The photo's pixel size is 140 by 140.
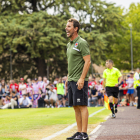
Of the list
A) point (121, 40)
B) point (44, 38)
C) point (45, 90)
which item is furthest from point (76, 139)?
point (121, 40)

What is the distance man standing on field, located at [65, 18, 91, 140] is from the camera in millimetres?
5859

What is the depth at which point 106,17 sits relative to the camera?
2956cm

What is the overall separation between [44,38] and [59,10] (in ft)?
14.5

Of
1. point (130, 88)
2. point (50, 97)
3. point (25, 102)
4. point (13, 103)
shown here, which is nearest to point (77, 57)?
point (13, 103)

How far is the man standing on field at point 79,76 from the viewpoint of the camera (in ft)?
19.2

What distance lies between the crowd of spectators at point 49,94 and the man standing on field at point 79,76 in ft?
50.6

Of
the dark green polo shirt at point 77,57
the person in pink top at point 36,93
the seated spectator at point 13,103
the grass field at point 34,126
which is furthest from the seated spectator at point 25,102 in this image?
the dark green polo shirt at point 77,57

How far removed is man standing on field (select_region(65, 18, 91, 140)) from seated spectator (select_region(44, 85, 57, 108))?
15.6 m

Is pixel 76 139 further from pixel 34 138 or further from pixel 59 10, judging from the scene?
pixel 59 10

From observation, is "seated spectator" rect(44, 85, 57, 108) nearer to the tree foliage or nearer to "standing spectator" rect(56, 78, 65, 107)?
"standing spectator" rect(56, 78, 65, 107)

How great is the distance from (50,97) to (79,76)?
Answer: 15965mm

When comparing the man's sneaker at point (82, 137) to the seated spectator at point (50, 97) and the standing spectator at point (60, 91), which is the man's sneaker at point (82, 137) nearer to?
the seated spectator at point (50, 97)

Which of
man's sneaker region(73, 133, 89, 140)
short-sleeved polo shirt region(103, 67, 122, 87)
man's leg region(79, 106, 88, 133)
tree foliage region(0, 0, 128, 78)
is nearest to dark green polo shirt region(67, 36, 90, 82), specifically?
man's leg region(79, 106, 88, 133)

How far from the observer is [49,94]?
72.0 feet
